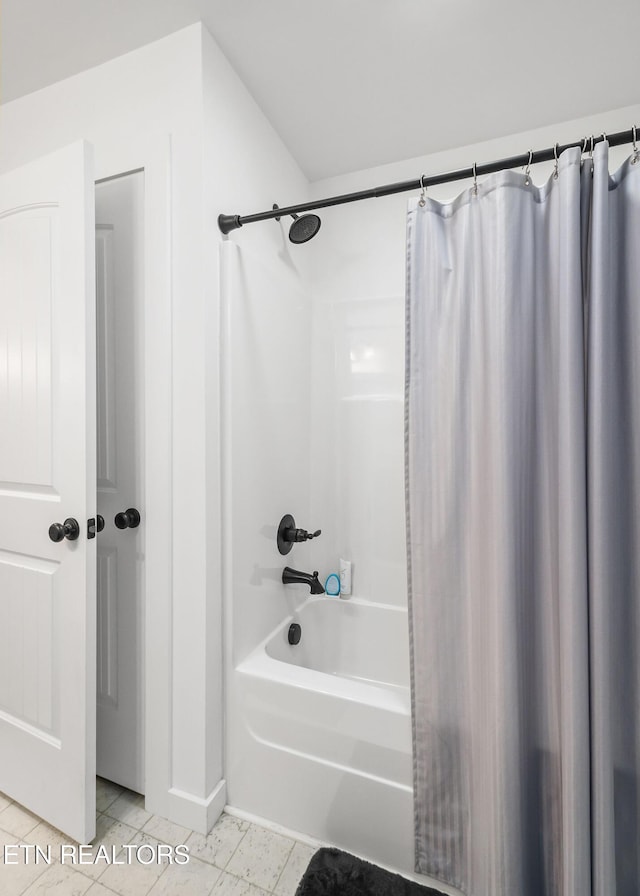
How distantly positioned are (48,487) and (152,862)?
113 cm

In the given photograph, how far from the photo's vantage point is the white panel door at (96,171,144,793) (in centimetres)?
145

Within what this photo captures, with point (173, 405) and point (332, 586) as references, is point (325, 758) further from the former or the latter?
point (173, 405)

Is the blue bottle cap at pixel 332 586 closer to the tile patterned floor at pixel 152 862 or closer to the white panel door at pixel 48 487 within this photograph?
the tile patterned floor at pixel 152 862

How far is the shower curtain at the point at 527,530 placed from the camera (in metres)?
0.97

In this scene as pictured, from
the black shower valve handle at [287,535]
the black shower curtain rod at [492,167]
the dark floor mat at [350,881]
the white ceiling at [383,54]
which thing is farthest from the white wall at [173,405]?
the black shower valve handle at [287,535]

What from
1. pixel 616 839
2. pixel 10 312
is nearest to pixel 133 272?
pixel 10 312

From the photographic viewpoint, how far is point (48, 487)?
1346mm

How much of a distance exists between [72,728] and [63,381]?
40.2 inches

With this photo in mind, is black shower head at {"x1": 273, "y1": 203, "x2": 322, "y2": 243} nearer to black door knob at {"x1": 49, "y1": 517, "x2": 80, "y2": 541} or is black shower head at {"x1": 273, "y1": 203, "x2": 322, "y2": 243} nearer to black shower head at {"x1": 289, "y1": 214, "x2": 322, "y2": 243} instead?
black shower head at {"x1": 289, "y1": 214, "x2": 322, "y2": 243}

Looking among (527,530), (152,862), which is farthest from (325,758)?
(527,530)

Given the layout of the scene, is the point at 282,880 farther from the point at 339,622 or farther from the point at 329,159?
the point at 329,159

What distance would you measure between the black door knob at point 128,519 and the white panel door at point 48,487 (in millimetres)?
140

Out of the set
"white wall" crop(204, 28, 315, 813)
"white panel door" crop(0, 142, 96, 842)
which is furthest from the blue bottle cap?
"white panel door" crop(0, 142, 96, 842)

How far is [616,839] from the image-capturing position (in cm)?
101
